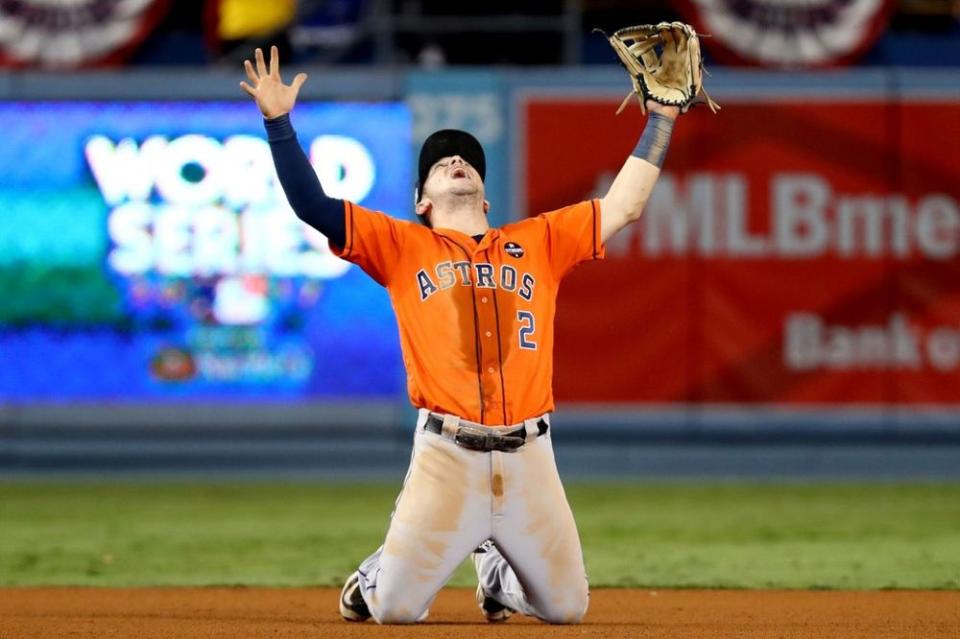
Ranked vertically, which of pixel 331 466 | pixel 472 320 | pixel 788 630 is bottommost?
pixel 331 466

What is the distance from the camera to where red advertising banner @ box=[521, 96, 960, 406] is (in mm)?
12070

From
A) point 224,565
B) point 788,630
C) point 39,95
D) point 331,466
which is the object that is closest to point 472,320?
point 788,630

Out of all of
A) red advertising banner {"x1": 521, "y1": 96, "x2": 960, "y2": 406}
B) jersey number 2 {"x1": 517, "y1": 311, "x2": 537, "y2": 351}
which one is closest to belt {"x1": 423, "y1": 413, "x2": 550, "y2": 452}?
jersey number 2 {"x1": 517, "y1": 311, "x2": 537, "y2": 351}

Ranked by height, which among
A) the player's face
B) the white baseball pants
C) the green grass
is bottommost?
the green grass

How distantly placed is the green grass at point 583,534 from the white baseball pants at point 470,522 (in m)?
1.88

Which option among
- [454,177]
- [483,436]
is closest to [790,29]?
[454,177]

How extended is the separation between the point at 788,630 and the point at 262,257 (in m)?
7.37

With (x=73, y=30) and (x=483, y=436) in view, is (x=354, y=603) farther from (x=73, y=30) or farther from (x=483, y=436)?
(x=73, y=30)

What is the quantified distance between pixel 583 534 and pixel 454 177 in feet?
12.7

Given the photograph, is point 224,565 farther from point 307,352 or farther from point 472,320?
point 307,352

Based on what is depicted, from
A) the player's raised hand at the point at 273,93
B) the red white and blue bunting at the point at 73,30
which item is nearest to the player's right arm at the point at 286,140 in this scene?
the player's raised hand at the point at 273,93

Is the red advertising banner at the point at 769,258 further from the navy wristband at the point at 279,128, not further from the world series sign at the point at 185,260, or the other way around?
the navy wristband at the point at 279,128

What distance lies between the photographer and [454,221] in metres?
5.22

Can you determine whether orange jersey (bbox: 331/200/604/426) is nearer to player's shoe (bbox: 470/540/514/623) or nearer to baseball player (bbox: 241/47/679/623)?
baseball player (bbox: 241/47/679/623)
